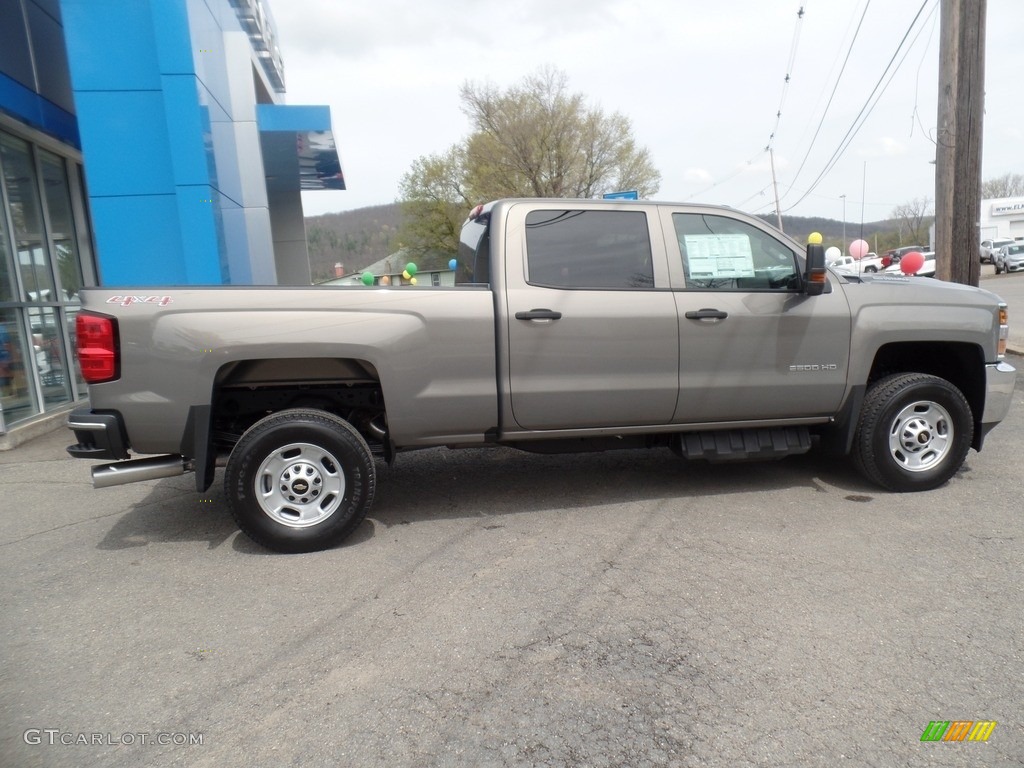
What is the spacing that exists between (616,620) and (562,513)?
146 centimetres

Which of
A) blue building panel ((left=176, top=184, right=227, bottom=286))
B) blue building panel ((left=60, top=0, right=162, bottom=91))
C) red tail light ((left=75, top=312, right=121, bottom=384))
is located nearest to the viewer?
red tail light ((left=75, top=312, right=121, bottom=384))

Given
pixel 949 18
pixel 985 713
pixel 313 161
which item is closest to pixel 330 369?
pixel 985 713

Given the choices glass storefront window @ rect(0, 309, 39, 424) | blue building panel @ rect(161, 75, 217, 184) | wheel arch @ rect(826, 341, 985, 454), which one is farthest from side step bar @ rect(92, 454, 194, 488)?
blue building panel @ rect(161, 75, 217, 184)

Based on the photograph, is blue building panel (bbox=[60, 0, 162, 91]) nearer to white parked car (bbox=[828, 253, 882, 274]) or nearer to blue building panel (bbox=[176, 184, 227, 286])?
blue building panel (bbox=[176, 184, 227, 286])

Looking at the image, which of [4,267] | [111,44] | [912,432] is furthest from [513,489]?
[111,44]

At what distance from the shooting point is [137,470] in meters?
3.93

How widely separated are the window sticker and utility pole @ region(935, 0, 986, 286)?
5627 millimetres

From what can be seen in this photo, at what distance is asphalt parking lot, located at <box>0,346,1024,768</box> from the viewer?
7.80 ft

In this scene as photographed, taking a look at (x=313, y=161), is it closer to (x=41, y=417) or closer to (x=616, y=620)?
(x=41, y=417)

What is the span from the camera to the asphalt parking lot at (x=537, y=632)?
7.80ft

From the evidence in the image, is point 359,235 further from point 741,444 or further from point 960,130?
point 741,444

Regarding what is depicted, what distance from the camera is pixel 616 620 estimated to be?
314 centimetres

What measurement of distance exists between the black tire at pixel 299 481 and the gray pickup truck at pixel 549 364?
0.01m

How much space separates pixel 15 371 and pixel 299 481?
6.28m
